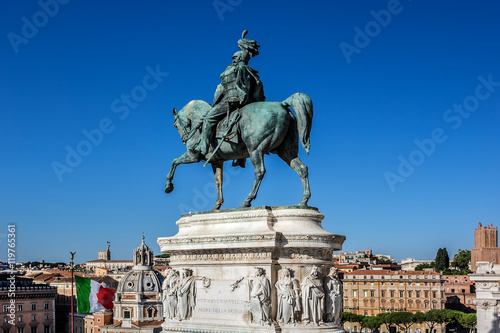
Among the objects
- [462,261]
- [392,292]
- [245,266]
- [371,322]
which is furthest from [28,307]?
[462,261]

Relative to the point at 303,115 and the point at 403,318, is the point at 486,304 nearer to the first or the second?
the point at 303,115

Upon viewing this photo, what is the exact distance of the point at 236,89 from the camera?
14586mm

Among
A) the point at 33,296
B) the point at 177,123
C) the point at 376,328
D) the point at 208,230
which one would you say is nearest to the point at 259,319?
the point at 208,230

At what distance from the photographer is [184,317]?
13867 millimetres

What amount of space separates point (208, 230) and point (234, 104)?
302cm

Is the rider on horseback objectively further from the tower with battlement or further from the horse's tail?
the tower with battlement

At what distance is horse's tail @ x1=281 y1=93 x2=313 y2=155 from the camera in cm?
1399

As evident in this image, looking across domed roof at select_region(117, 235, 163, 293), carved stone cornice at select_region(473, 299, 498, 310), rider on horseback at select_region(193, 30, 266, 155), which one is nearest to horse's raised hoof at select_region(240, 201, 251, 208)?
rider on horseback at select_region(193, 30, 266, 155)

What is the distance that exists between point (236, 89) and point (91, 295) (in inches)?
3889

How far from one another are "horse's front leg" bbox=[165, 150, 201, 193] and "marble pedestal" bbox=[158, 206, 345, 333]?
1.57 m

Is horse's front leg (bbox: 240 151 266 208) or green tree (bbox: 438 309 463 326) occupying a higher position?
horse's front leg (bbox: 240 151 266 208)

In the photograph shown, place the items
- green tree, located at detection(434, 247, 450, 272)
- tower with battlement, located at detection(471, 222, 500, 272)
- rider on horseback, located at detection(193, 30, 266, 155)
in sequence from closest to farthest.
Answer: rider on horseback, located at detection(193, 30, 266, 155) < tower with battlement, located at detection(471, 222, 500, 272) < green tree, located at detection(434, 247, 450, 272)

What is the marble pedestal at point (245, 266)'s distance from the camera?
12.7 m

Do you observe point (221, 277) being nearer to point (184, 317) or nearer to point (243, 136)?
point (184, 317)
